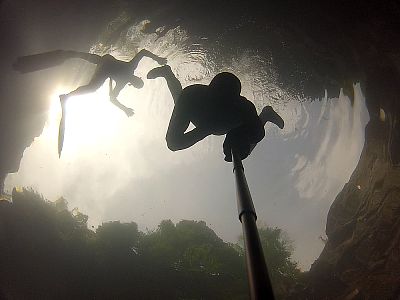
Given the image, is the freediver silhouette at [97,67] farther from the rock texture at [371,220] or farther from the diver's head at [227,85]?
the rock texture at [371,220]

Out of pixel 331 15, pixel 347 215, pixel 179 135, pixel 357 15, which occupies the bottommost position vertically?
pixel 179 135

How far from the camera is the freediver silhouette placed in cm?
803

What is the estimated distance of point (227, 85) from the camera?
4.08 m

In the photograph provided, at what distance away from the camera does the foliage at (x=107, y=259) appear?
58.9 feet

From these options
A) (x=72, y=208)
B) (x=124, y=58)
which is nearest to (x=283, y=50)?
(x=124, y=58)

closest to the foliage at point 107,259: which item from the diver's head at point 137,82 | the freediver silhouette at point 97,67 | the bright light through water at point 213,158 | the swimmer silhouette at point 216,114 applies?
the bright light through water at point 213,158

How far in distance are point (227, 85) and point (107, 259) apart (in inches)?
789

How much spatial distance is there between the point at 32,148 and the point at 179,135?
13.6 m

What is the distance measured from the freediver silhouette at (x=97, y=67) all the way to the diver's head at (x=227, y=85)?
15.1ft

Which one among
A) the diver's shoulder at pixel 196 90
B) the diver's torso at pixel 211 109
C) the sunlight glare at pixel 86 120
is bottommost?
the diver's torso at pixel 211 109

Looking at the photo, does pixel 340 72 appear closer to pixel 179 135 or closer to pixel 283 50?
pixel 283 50

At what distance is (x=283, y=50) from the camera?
1202 centimetres

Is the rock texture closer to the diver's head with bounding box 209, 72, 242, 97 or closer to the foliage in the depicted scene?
the foliage

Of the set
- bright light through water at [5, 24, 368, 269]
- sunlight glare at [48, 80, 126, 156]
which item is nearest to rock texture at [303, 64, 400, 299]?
bright light through water at [5, 24, 368, 269]
